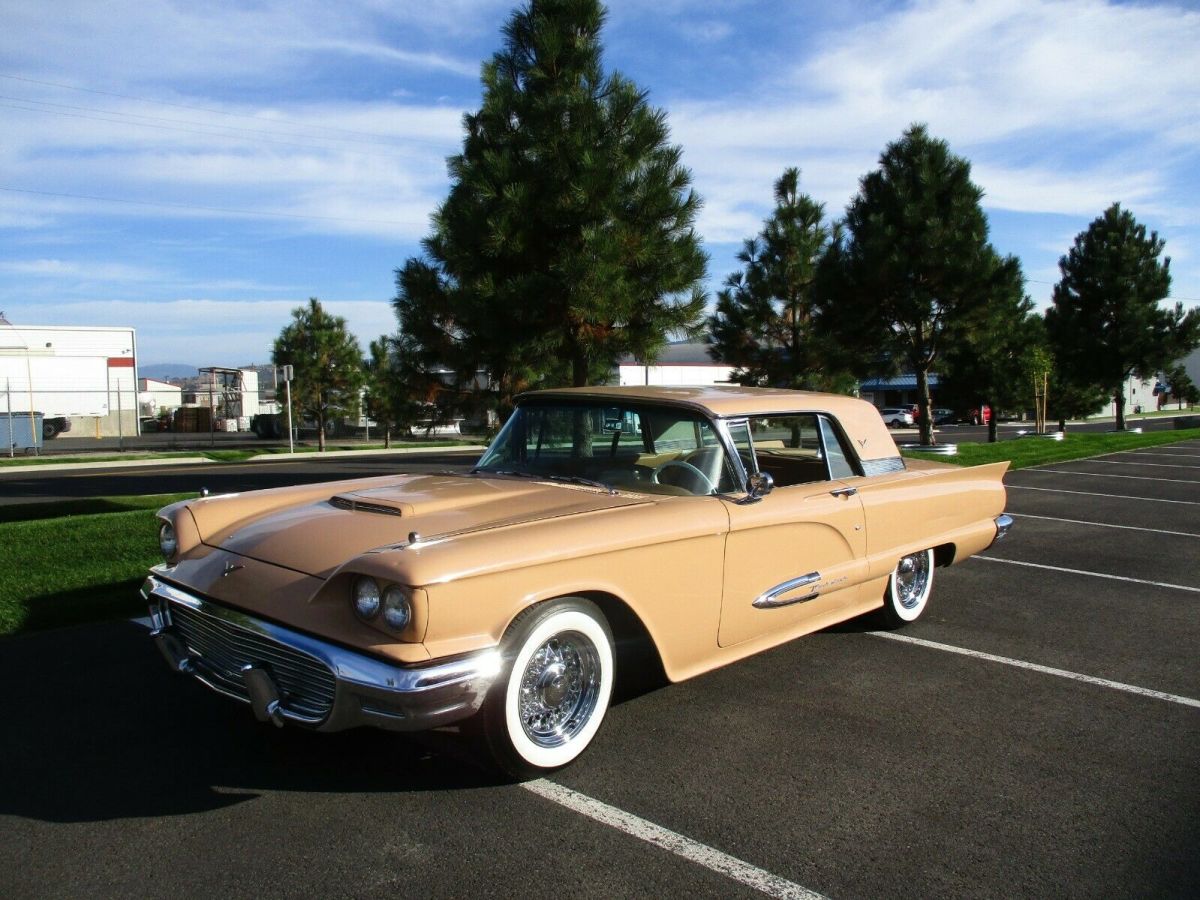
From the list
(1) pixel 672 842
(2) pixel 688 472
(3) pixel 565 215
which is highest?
(3) pixel 565 215

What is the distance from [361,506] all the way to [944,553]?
3654 mm

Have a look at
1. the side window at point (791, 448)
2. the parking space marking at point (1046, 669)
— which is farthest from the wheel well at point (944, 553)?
the side window at point (791, 448)

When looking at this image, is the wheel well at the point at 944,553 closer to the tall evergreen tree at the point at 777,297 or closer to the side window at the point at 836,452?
the side window at the point at 836,452

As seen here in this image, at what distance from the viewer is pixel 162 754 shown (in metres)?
3.59

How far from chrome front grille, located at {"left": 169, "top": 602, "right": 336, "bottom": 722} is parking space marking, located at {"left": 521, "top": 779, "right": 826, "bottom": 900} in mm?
825

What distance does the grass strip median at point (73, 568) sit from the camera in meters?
5.54

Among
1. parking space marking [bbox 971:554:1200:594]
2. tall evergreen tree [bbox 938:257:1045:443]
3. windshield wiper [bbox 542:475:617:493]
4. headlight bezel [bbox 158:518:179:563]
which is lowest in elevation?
parking space marking [bbox 971:554:1200:594]

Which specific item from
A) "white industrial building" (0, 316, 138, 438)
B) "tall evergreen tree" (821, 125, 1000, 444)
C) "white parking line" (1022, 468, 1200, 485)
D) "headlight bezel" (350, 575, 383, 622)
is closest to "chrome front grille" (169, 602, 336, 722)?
"headlight bezel" (350, 575, 383, 622)

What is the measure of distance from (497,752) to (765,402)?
2.35 m

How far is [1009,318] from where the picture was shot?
19594 millimetres

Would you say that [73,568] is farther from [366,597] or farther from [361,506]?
[366,597]

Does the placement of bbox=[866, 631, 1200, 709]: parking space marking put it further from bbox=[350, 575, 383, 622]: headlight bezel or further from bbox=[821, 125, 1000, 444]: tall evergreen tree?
bbox=[821, 125, 1000, 444]: tall evergreen tree

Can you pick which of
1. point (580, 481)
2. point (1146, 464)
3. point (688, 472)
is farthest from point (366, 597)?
point (1146, 464)

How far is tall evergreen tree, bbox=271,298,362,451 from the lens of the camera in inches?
1107
